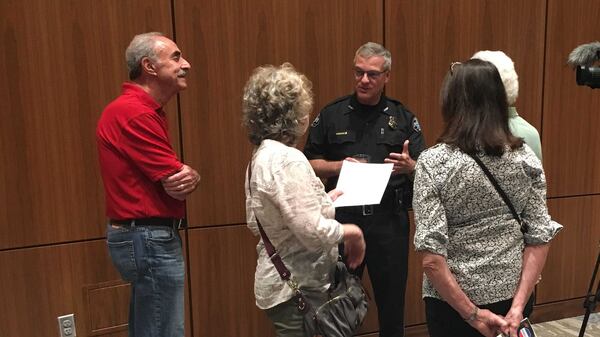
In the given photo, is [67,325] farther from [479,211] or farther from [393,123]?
[479,211]

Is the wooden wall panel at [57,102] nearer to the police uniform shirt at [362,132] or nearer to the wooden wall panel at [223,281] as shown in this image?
the wooden wall panel at [223,281]

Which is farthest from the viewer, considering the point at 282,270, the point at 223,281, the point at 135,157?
the point at 223,281

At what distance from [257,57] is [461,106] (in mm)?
1477

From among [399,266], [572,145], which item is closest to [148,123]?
[399,266]

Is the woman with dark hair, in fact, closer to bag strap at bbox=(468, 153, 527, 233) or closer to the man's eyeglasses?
bag strap at bbox=(468, 153, 527, 233)

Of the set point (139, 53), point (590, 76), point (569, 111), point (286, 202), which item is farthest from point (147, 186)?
point (569, 111)

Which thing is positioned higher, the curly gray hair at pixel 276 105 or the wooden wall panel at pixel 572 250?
the curly gray hair at pixel 276 105

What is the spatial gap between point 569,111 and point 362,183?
2.00 m

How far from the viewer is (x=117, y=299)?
260 centimetres

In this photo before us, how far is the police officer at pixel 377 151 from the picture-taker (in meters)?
2.47

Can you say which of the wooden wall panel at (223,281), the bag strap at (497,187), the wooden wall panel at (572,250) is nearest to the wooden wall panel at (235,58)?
the wooden wall panel at (223,281)

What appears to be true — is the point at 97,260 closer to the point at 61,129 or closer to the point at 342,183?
the point at 61,129

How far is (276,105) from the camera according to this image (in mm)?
1590

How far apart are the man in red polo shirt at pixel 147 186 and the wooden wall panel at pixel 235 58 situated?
0.65m
